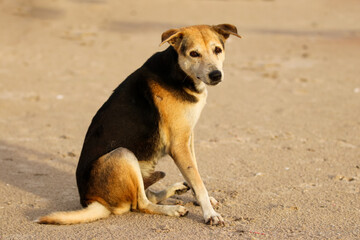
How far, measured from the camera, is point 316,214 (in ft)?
16.1

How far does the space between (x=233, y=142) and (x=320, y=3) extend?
16425 mm


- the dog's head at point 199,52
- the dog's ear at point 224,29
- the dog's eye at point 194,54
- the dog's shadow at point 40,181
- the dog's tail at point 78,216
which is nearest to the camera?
the dog's tail at point 78,216

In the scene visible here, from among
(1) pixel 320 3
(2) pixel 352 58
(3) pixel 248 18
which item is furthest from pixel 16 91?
(1) pixel 320 3

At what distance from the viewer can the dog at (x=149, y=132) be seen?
4.63 m

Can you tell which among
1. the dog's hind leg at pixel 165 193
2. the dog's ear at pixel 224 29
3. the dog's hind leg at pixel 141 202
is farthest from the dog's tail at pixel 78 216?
the dog's ear at pixel 224 29

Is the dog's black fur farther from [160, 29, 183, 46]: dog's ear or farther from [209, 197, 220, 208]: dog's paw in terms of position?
[209, 197, 220, 208]: dog's paw

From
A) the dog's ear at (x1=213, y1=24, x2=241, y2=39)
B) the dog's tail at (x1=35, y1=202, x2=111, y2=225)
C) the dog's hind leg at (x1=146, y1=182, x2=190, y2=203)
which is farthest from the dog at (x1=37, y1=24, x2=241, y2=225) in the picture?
the dog's hind leg at (x1=146, y1=182, x2=190, y2=203)

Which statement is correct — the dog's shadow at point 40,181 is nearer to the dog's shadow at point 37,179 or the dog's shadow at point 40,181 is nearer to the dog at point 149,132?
the dog's shadow at point 37,179

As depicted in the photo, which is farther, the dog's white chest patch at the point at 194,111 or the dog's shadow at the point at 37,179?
Result: the dog's shadow at the point at 37,179

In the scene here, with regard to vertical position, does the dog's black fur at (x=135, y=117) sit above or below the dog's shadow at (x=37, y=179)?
above

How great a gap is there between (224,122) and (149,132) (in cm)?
377

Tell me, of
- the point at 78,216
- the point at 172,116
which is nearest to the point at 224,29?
the point at 172,116

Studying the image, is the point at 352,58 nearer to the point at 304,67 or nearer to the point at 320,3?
the point at 304,67

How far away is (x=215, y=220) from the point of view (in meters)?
4.58
